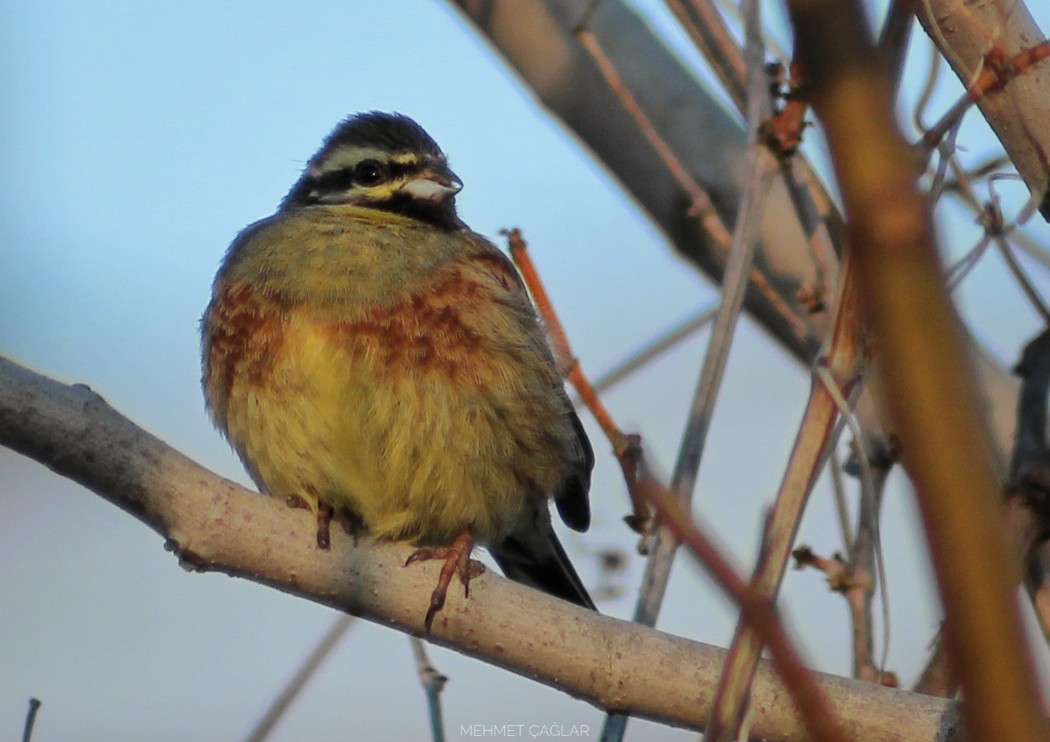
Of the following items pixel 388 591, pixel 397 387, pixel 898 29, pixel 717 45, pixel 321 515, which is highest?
pixel 717 45

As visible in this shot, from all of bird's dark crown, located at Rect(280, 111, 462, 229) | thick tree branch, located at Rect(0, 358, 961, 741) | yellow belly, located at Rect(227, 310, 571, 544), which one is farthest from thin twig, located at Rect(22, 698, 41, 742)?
bird's dark crown, located at Rect(280, 111, 462, 229)

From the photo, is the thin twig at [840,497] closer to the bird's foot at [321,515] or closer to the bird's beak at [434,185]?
the bird's foot at [321,515]

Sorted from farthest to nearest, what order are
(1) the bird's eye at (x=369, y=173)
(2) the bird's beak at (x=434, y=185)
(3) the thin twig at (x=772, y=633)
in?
(1) the bird's eye at (x=369, y=173) < (2) the bird's beak at (x=434, y=185) < (3) the thin twig at (x=772, y=633)

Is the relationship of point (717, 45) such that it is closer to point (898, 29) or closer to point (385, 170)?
point (385, 170)

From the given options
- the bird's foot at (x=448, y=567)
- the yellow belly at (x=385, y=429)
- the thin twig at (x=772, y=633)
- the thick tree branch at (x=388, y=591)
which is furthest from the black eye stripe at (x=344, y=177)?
the thin twig at (x=772, y=633)

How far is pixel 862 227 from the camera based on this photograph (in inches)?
28.9

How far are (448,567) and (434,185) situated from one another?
2.02m

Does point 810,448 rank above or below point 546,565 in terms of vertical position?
below

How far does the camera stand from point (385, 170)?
5.12m

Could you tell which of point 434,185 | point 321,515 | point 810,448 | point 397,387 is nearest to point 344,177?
point 434,185

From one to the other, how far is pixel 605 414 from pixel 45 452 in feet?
4.56

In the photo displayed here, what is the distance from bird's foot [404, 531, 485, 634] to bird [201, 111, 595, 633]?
0.07 meters

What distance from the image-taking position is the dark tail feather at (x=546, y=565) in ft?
16.1

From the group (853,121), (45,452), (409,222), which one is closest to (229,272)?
(409,222)
